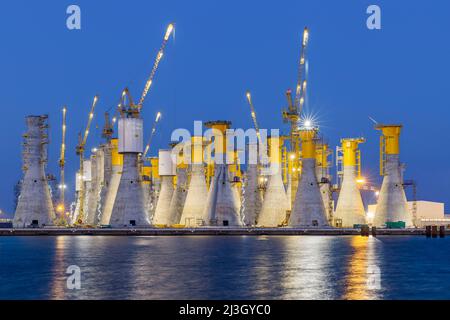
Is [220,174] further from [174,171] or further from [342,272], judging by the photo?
[342,272]

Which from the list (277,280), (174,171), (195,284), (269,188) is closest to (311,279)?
(277,280)

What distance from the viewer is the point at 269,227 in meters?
134

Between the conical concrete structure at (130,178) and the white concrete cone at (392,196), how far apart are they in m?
39.3

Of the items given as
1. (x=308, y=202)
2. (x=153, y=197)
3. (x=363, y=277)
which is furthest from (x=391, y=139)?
(x=153, y=197)

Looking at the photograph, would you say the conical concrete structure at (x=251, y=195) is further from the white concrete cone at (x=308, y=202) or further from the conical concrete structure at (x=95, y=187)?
the conical concrete structure at (x=95, y=187)

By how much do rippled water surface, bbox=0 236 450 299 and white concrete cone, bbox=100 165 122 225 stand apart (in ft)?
164

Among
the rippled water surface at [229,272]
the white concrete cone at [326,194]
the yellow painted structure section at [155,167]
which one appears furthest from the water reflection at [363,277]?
the yellow painted structure section at [155,167]

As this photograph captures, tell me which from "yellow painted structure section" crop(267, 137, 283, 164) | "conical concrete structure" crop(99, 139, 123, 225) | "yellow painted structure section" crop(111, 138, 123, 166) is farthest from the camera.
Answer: "yellow painted structure section" crop(111, 138, 123, 166)

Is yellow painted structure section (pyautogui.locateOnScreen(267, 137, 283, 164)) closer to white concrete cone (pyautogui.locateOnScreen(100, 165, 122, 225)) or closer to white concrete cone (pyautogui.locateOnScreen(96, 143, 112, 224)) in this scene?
white concrete cone (pyautogui.locateOnScreen(100, 165, 122, 225))

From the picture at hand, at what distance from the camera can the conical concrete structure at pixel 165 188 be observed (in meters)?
154

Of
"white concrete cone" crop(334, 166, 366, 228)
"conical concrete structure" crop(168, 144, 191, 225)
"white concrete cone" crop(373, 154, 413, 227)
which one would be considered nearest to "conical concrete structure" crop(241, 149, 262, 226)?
"conical concrete structure" crop(168, 144, 191, 225)

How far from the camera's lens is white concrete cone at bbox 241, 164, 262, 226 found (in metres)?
144

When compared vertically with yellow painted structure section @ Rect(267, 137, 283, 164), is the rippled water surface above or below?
below

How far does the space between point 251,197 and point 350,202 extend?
20.4 meters
